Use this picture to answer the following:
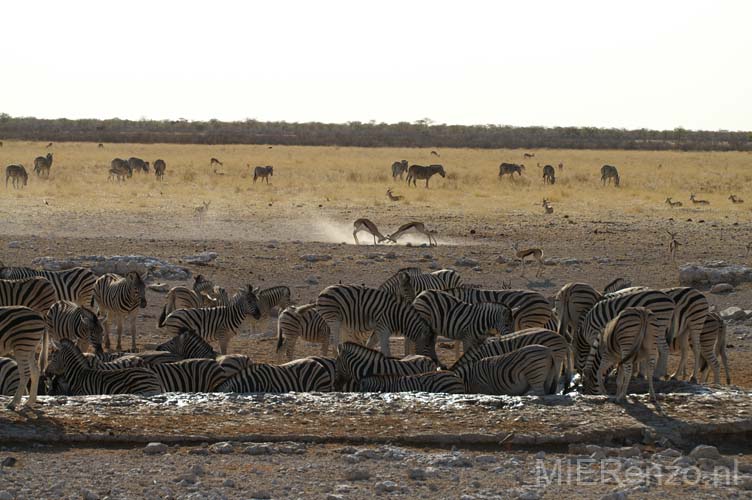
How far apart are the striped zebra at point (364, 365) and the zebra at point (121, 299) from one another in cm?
429

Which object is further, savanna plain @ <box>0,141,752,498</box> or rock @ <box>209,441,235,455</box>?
rock @ <box>209,441,235,455</box>

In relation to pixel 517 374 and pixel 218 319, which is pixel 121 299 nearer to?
pixel 218 319

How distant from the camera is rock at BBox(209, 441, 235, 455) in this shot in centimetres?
802

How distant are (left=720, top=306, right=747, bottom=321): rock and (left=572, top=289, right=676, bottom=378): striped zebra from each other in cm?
460

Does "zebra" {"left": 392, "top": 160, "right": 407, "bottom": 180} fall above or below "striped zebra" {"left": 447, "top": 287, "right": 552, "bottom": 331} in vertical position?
above

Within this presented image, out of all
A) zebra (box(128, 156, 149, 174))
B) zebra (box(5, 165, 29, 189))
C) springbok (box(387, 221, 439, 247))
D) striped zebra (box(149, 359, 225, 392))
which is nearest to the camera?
striped zebra (box(149, 359, 225, 392))

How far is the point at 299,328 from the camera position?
13.4 metres

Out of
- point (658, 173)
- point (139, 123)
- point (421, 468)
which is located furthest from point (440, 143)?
point (421, 468)

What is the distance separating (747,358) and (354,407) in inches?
258

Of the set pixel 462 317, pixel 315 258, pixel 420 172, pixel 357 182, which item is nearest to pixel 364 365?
pixel 462 317

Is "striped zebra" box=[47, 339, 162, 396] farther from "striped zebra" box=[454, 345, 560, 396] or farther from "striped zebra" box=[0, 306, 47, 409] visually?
"striped zebra" box=[454, 345, 560, 396]

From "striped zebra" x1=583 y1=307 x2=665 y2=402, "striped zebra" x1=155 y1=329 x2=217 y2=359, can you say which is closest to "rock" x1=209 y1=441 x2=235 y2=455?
"striped zebra" x1=583 y1=307 x2=665 y2=402

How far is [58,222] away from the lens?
25562 mm

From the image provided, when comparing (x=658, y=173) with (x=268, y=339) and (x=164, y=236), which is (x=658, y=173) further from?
(x=268, y=339)
